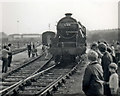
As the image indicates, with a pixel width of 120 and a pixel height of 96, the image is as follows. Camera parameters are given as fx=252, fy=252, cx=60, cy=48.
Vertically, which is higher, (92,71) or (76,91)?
(92,71)

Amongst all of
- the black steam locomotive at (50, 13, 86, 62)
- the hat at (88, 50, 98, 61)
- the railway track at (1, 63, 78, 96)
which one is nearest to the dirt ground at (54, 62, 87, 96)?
the railway track at (1, 63, 78, 96)

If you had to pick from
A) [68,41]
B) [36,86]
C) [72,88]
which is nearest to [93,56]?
[72,88]

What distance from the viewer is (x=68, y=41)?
19.1m

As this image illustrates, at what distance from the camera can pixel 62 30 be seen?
63.0ft

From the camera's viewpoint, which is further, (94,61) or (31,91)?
(31,91)

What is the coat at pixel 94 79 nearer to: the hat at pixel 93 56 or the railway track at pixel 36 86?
the hat at pixel 93 56

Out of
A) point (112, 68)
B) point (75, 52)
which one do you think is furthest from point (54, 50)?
point (112, 68)

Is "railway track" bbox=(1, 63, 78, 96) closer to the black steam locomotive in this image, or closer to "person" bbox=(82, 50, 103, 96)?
"person" bbox=(82, 50, 103, 96)

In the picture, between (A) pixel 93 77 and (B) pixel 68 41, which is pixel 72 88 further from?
(B) pixel 68 41

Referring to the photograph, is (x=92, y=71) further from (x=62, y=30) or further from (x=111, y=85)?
(x=62, y=30)

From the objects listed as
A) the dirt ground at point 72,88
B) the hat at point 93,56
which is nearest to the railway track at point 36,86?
the dirt ground at point 72,88

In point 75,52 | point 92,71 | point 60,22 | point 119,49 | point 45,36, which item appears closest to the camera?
point 92,71

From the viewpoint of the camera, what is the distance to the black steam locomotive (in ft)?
58.2

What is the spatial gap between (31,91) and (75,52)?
7976mm
